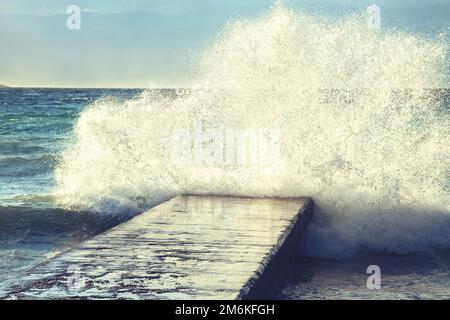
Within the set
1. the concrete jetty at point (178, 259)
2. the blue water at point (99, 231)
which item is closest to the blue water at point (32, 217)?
the blue water at point (99, 231)

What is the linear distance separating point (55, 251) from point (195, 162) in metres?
3.27

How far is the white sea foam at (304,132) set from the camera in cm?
880

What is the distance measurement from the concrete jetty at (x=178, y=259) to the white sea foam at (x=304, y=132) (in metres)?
1.41

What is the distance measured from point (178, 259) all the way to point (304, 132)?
206 inches

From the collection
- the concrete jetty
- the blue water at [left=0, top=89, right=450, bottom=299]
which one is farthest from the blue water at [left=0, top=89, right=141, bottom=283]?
the concrete jetty

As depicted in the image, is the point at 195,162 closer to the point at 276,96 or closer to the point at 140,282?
the point at 276,96

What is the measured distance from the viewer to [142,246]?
5.63 m

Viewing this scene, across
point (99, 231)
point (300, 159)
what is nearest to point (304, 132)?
point (300, 159)

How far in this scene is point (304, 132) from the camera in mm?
10102

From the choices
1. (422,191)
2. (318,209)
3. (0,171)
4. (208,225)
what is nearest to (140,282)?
(208,225)

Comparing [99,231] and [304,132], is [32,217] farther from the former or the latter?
[304,132]

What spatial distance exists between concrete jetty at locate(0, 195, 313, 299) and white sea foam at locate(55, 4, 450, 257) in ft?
4.61

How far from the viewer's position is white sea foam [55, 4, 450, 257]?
8.80 meters
